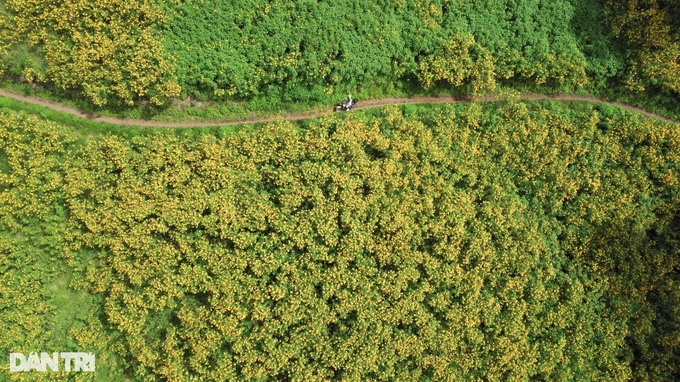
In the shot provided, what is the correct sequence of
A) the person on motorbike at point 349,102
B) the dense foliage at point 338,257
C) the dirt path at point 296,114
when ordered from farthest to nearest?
the person on motorbike at point 349,102 → the dirt path at point 296,114 → the dense foliage at point 338,257

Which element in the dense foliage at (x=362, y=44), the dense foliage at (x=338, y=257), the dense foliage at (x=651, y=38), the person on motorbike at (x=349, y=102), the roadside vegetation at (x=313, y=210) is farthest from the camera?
the person on motorbike at (x=349, y=102)

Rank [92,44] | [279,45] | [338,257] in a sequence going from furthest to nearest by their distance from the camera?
[279,45] < [92,44] < [338,257]

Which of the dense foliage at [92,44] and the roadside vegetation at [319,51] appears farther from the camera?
the roadside vegetation at [319,51]

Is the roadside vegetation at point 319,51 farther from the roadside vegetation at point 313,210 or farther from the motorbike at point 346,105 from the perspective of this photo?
the motorbike at point 346,105

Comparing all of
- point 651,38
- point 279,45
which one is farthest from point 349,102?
point 651,38

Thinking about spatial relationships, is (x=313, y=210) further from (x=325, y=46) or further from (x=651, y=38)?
(x=651, y=38)

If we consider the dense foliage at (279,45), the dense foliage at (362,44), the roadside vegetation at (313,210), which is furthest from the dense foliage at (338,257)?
the dense foliage at (362,44)

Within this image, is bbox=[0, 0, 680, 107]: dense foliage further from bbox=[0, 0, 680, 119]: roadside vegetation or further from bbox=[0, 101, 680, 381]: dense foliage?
bbox=[0, 101, 680, 381]: dense foliage

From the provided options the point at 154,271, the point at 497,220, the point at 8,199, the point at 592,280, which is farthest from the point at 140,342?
the point at 592,280

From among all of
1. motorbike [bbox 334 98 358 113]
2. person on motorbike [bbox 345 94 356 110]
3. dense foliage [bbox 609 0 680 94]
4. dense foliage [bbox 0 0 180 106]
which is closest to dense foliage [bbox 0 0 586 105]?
dense foliage [bbox 0 0 180 106]

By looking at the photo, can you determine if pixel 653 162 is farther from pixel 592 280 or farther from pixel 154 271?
pixel 154 271
